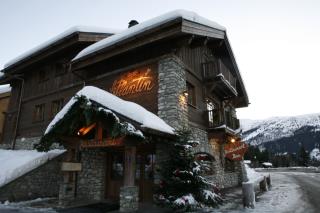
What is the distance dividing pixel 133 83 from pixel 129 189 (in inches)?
226

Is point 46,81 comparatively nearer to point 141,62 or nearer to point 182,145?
point 141,62

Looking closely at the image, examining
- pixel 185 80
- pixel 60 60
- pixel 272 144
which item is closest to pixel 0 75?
pixel 60 60

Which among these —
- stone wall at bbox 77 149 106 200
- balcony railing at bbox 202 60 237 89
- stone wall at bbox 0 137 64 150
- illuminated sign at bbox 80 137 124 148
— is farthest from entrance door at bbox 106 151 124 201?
stone wall at bbox 0 137 64 150

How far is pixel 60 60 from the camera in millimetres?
17469

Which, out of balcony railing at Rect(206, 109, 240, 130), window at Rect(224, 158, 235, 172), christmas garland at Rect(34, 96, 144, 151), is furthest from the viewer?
window at Rect(224, 158, 235, 172)

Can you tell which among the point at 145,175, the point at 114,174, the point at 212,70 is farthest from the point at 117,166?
the point at 212,70

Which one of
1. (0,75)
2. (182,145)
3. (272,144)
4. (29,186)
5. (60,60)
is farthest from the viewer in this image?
(272,144)

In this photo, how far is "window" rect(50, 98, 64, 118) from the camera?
1683cm

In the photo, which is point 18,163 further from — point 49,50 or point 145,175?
point 49,50

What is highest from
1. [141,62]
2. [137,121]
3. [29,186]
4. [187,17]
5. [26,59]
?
[26,59]

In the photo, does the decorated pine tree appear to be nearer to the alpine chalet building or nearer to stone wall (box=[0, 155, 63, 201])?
the alpine chalet building

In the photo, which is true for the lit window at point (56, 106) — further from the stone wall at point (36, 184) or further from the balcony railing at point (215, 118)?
the balcony railing at point (215, 118)

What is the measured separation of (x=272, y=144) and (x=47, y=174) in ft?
475

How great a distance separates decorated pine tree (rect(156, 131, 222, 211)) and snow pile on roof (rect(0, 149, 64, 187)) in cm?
694
